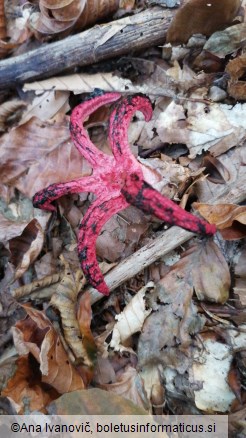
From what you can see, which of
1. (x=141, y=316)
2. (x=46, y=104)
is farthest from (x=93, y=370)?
(x=46, y=104)

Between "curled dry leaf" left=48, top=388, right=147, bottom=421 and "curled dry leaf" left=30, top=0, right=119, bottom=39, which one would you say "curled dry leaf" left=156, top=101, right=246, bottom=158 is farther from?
"curled dry leaf" left=48, top=388, right=147, bottom=421

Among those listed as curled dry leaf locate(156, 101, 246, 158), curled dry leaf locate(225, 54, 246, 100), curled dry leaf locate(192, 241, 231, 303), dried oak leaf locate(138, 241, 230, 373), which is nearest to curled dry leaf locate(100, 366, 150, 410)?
dried oak leaf locate(138, 241, 230, 373)

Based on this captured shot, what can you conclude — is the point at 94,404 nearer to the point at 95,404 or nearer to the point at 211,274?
the point at 95,404

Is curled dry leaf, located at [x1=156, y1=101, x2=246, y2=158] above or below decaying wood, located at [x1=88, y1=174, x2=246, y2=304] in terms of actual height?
above

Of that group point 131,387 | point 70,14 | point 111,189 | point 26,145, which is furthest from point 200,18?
point 131,387

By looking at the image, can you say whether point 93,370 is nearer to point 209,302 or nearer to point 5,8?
point 209,302

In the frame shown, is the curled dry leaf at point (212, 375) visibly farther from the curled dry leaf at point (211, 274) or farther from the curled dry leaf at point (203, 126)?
the curled dry leaf at point (203, 126)
